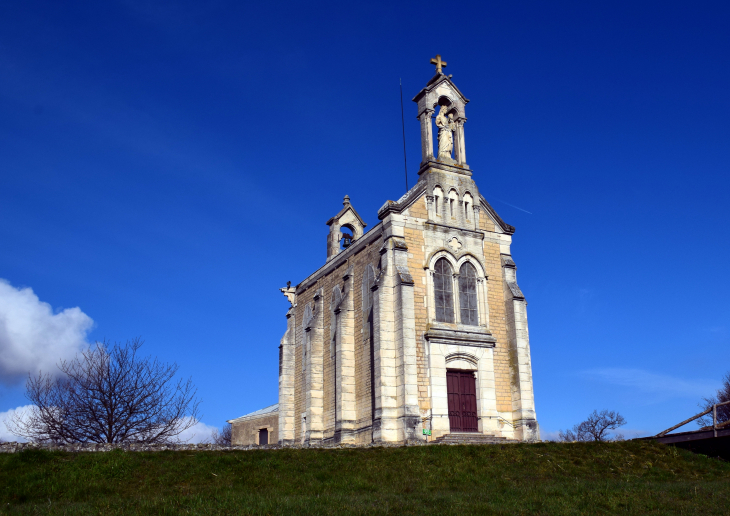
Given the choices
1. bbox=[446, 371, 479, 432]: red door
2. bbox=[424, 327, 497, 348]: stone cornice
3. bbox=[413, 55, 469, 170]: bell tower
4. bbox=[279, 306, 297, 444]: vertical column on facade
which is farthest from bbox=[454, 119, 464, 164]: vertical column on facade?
bbox=[279, 306, 297, 444]: vertical column on facade

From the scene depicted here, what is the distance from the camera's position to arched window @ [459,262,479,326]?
27.5 metres

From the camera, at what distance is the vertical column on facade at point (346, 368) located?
27.8 m

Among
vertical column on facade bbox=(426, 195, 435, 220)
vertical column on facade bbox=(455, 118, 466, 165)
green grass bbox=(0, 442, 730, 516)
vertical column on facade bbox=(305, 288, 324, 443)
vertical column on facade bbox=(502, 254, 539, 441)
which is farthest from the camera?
vertical column on facade bbox=(305, 288, 324, 443)

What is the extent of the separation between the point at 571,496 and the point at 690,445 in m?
10.1

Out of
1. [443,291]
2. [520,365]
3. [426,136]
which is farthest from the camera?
[426,136]

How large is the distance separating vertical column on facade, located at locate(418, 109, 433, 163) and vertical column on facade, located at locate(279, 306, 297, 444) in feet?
39.5

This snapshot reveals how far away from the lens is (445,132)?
3009 centimetres

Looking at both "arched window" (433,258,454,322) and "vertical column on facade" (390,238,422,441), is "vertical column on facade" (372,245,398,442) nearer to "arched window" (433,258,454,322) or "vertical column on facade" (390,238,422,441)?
"vertical column on facade" (390,238,422,441)

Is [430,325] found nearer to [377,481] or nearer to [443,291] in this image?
[443,291]

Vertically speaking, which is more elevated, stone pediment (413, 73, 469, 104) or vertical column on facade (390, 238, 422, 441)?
stone pediment (413, 73, 469, 104)

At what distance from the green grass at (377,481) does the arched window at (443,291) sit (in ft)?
22.7

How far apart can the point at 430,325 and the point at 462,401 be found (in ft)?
10.4

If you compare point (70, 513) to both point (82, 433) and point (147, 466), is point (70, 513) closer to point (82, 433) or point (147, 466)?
point (147, 466)

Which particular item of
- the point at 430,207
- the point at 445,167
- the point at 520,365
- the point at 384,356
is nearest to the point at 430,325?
the point at 384,356
